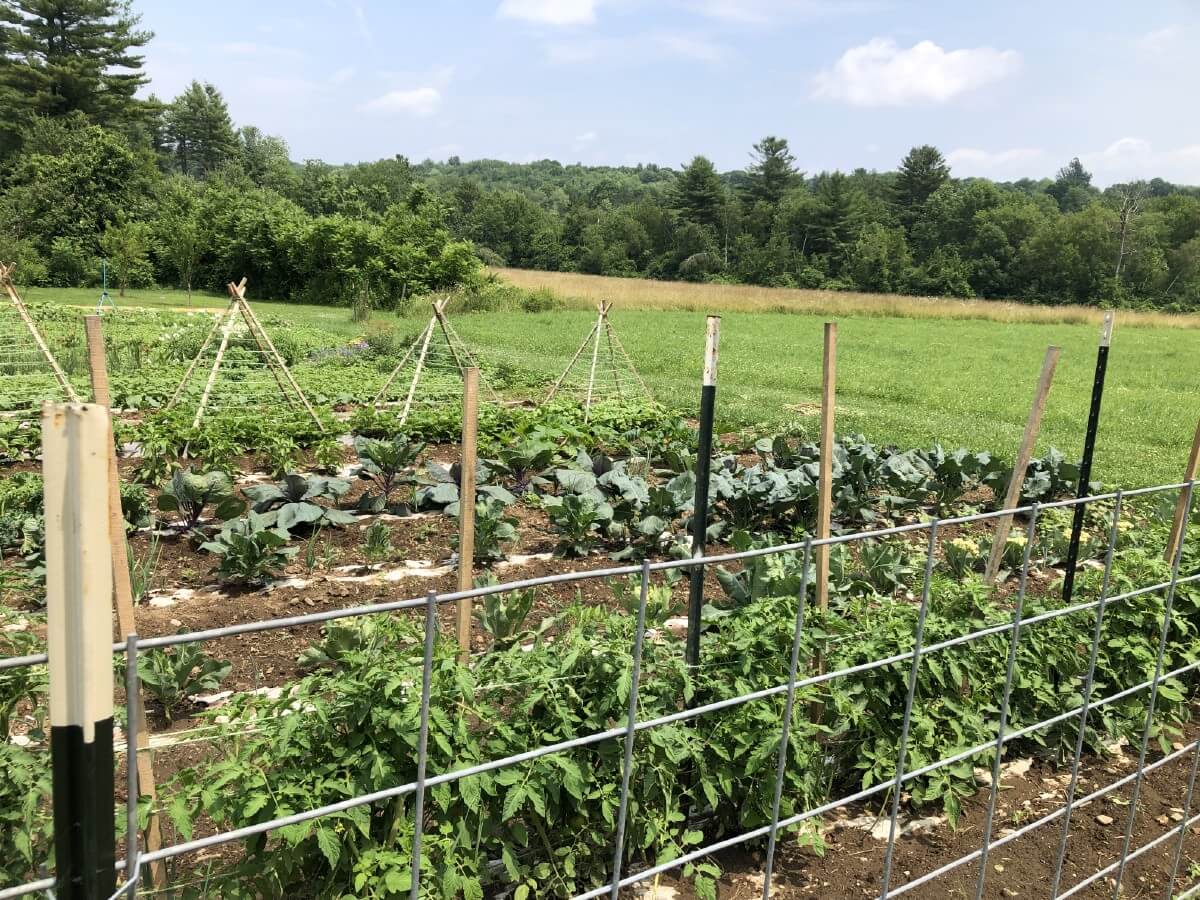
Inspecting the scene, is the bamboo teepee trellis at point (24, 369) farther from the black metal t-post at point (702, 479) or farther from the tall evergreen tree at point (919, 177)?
the tall evergreen tree at point (919, 177)

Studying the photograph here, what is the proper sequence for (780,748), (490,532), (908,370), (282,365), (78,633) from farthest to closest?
(908,370), (282,365), (490,532), (780,748), (78,633)

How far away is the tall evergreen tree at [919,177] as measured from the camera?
7325 cm

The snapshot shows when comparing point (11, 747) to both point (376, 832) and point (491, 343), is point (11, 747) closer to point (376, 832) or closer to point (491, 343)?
point (376, 832)

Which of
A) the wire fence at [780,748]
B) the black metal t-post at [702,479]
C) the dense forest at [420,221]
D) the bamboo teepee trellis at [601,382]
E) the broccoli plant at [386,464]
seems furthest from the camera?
the dense forest at [420,221]

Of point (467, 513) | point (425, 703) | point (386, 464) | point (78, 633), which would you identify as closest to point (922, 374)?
point (386, 464)

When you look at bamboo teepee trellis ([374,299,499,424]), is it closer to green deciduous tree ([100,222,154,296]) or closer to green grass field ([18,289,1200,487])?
green grass field ([18,289,1200,487])

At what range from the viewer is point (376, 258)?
31.2 metres

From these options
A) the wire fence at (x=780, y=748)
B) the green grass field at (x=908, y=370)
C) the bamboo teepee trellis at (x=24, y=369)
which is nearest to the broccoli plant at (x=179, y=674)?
the wire fence at (x=780, y=748)

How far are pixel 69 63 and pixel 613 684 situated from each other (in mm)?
55563

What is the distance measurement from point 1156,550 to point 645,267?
7026cm

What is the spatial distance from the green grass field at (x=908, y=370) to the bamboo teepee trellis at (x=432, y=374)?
5.78ft

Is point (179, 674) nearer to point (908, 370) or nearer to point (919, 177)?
point (908, 370)

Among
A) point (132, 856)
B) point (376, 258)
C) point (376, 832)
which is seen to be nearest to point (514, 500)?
point (376, 832)

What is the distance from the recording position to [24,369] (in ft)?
41.8
